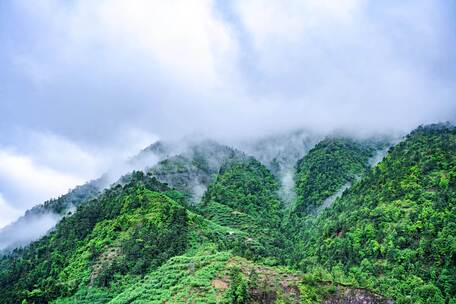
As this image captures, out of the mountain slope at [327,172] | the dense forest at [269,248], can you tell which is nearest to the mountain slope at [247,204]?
the dense forest at [269,248]

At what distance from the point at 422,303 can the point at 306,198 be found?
8776 cm

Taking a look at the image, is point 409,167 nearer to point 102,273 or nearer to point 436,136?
point 436,136

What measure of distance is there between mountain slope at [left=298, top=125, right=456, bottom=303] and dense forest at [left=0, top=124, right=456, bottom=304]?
258 mm

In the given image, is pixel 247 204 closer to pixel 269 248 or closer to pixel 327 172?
pixel 327 172

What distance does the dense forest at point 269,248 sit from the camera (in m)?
69.8

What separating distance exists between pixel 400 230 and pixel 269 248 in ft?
124

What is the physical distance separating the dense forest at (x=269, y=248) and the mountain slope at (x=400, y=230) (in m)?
0.26

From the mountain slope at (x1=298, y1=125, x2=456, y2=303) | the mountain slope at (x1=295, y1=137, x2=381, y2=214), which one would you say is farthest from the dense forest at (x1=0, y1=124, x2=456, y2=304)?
the mountain slope at (x1=295, y1=137, x2=381, y2=214)

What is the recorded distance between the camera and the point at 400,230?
98.8m

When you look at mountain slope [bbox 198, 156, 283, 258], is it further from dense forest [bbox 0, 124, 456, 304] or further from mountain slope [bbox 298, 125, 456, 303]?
mountain slope [bbox 298, 125, 456, 303]

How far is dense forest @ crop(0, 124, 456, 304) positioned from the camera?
6981 centimetres

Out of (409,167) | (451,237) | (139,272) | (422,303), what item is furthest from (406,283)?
(139,272)

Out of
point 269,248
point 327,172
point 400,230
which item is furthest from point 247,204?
point 400,230

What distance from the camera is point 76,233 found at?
124m
